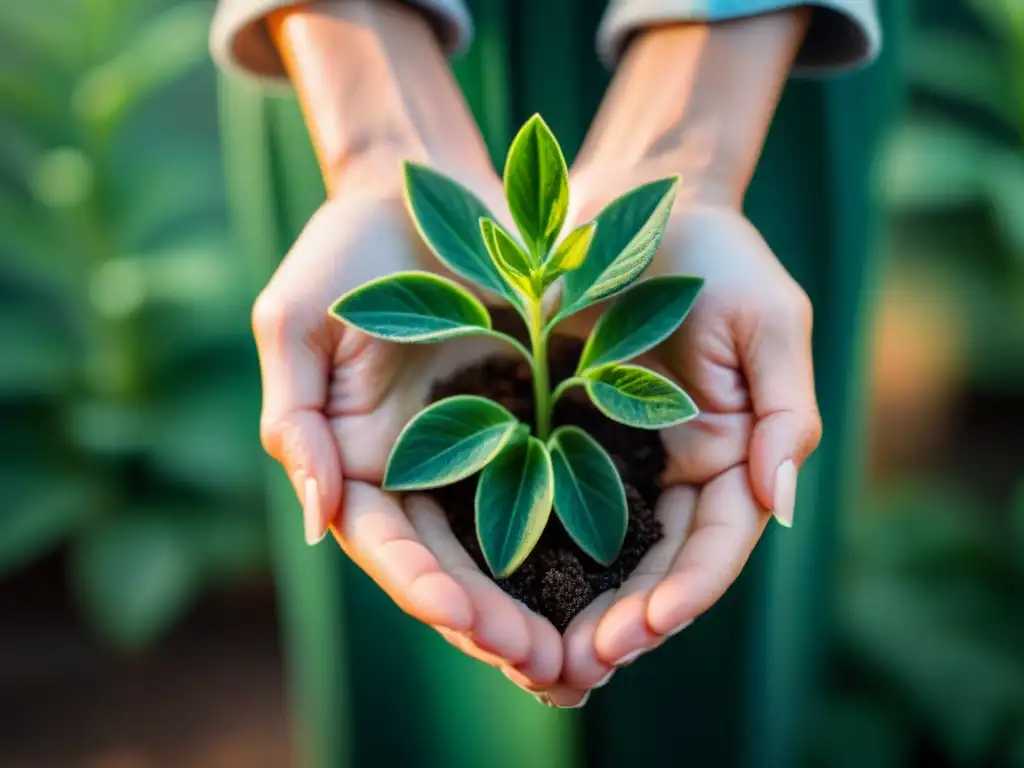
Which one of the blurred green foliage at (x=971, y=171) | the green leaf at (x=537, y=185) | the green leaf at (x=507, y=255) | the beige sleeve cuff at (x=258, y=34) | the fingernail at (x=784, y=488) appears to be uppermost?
the beige sleeve cuff at (x=258, y=34)

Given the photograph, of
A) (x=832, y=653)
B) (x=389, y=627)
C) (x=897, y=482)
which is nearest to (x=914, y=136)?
(x=897, y=482)

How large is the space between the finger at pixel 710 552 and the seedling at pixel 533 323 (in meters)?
0.04

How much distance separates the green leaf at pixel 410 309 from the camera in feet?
1.80

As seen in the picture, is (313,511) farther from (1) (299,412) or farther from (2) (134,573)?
(2) (134,573)

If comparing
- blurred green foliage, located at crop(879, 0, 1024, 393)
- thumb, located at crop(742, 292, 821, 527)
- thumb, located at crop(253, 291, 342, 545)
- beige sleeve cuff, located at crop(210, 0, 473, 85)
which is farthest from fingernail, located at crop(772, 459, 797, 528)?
blurred green foliage, located at crop(879, 0, 1024, 393)

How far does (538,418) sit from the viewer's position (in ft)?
2.04

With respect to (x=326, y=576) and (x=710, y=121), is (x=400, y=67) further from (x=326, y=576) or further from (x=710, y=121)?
(x=326, y=576)

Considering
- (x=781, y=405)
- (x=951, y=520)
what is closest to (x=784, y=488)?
(x=781, y=405)

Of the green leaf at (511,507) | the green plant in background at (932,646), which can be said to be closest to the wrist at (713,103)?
the green leaf at (511,507)

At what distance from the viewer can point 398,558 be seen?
0.54 meters

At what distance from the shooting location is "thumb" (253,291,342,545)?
555 millimetres

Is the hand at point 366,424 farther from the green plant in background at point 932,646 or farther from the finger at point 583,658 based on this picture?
the green plant in background at point 932,646

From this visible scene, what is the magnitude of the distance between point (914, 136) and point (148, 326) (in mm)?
1345

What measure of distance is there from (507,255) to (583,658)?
0.76 feet
